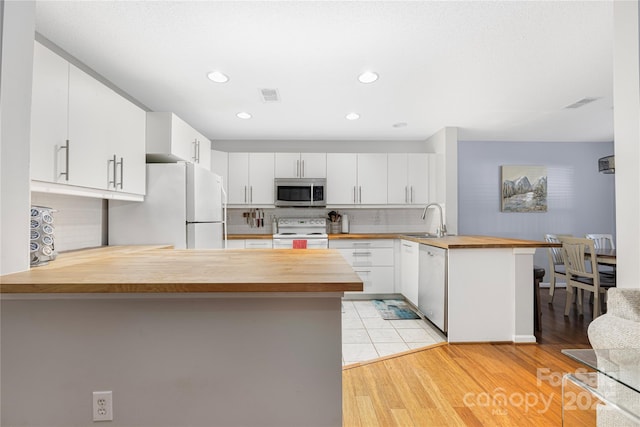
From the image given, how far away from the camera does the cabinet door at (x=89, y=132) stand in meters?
1.95

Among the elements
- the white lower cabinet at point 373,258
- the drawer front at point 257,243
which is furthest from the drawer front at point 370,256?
the drawer front at point 257,243

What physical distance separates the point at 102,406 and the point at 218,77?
240 cm

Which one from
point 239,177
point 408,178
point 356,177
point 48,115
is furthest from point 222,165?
point 48,115

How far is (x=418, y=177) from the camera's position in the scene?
15.1 ft

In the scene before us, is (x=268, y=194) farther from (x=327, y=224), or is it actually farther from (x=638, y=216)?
(x=638, y=216)

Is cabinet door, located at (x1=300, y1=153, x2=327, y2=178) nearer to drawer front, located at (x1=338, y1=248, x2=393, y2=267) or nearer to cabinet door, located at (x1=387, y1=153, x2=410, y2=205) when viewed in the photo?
cabinet door, located at (x1=387, y1=153, x2=410, y2=205)

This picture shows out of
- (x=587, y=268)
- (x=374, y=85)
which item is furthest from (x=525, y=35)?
(x=587, y=268)

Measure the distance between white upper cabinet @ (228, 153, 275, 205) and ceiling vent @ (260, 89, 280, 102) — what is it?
143cm

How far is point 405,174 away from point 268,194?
6.63 ft

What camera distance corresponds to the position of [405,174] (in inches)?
182

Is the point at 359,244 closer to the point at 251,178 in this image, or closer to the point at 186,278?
the point at 251,178

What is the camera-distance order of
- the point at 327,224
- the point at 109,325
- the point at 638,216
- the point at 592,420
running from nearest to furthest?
the point at 592,420
the point at 109,325
the point at 638,216
the point at 327,224

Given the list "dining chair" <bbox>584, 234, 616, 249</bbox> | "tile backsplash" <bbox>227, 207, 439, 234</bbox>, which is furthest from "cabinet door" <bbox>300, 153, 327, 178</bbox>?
"dining chair" <bbox>584, 234, 616, 249</bbox>

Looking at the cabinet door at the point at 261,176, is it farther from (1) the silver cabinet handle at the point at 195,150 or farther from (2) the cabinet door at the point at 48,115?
(2) the cabinet door at the point at 48,115
